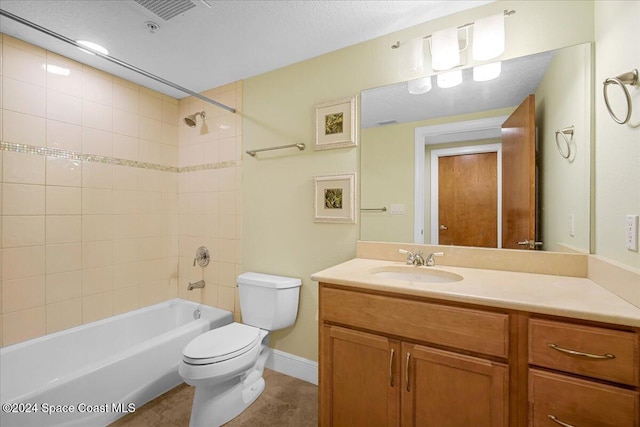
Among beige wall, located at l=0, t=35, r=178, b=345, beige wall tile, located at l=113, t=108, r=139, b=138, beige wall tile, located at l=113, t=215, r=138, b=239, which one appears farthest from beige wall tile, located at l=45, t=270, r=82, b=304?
beige wall tile, located at l=113, t=108, r=139, b=138

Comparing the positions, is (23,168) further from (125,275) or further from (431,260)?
(431,260)

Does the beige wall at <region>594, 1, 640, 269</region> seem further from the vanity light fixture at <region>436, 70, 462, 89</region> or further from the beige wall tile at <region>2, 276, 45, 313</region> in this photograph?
the beige wall tile at <region>2, 276, 45, 313</region>

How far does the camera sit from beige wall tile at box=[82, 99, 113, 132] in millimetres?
2075

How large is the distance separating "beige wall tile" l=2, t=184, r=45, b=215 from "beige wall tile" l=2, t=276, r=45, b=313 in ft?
1.46

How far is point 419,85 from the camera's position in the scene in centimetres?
161

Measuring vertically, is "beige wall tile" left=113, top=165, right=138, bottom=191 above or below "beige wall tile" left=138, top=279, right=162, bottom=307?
above

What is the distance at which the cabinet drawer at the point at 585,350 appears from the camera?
0.80 meters

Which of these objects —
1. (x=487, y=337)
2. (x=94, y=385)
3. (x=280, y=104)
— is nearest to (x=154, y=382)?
(x=94, y=385)

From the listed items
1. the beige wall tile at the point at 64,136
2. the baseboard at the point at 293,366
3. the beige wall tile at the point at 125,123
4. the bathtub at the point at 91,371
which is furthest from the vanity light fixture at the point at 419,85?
the beige wall tile at the point at 64,136

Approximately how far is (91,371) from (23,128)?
63.4 inches

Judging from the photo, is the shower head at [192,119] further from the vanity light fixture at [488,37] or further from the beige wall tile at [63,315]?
the vanity light fixture at [488,37]

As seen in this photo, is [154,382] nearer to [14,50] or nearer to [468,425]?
[468,425]

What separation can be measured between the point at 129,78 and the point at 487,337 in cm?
300

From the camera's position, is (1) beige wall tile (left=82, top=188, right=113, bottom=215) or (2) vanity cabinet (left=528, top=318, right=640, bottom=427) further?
(1) beige wall tile (left=82, top=188, right=113, bottom=215)
